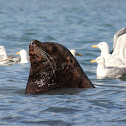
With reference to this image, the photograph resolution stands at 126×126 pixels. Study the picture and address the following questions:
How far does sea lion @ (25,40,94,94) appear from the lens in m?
8.96

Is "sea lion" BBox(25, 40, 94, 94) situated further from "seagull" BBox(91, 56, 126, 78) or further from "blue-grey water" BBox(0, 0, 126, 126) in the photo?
"seagull" BBox(91, 56, 126, 78)

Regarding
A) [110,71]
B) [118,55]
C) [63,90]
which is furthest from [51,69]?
[118,55]

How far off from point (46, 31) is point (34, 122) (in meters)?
19.2

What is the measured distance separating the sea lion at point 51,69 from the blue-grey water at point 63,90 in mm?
167

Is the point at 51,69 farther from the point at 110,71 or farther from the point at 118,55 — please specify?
the point at 118,55

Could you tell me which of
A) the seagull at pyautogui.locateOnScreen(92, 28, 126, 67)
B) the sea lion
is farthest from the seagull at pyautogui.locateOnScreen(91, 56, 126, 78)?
the sea lion

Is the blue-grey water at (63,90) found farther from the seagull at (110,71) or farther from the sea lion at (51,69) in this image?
the seagull at (110,71)

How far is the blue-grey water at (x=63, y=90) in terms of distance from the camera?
7684mm

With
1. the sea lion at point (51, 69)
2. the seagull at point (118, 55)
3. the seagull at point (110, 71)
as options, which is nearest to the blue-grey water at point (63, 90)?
the sea lion at point (51, 69)

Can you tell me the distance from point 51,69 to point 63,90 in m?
0.49

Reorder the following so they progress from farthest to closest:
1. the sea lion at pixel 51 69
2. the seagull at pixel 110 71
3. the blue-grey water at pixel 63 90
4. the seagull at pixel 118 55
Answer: the seagull at pixel 118 55
the seagull at pixel 110 71
the sea lion at pixel 51 69
the blue-grey water at pixel 63 90

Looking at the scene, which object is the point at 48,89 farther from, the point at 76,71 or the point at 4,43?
the point at 4,43

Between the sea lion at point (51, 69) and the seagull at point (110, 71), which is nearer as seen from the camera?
the sea lion at point (51, 69)

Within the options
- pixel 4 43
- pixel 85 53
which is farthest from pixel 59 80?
pixel 4 43
